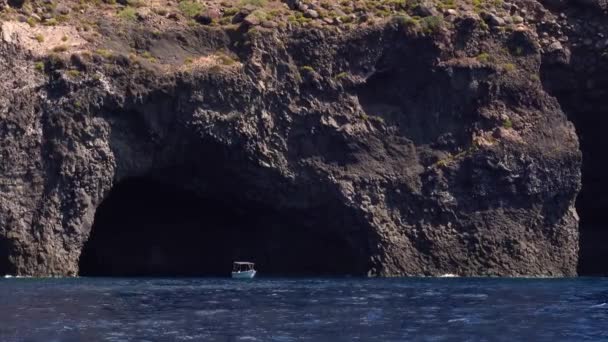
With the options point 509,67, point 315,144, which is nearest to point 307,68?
point 315,144

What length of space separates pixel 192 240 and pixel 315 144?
1359cm

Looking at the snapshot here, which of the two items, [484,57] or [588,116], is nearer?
[484,57]

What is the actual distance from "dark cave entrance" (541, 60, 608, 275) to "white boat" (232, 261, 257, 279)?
2363cm

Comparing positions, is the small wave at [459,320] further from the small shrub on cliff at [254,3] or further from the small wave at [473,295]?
the small shrub on cliff at [254,3]

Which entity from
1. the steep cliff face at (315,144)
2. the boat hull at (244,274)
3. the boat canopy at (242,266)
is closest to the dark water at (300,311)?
the steep cliff face at (315,144)

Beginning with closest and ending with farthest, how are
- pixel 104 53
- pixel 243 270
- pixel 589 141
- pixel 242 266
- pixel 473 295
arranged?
pixel 473 295 < pixel 104 53 < pixel 243 270 < pixel 242 266 < pixel 589 141

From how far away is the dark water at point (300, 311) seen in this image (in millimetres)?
39562

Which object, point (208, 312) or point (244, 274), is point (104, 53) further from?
point (208, 312)

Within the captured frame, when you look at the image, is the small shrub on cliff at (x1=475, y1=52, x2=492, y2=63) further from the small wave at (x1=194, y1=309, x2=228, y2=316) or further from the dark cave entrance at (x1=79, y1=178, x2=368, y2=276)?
the small wave at (x1=194, y1=309, x2=228, y2=316)

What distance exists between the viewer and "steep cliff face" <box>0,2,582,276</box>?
2876 inches

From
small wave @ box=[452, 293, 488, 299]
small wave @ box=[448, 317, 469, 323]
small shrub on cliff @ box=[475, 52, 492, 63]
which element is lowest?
small wave @ box=[448, 317, 469, 323]

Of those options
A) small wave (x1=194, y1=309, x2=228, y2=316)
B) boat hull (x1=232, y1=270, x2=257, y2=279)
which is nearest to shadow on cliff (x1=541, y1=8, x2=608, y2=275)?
boat hull (x1=232, y1=270, x2=257, y2=279)

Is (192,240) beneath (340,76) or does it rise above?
beneath

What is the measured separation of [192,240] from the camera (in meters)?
86.0
